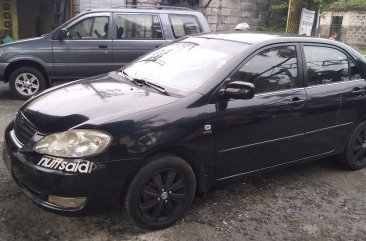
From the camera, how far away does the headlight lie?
2.84m

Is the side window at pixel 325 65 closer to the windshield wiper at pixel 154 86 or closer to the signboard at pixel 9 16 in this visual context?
the windshield wiper at pixel 154 86

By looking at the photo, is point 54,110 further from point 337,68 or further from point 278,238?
point 337,68

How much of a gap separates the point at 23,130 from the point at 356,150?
370 cm

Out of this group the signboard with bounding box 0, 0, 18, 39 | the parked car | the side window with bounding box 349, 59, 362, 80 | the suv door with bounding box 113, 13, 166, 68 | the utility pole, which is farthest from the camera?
the signboard with bounding box 0, 0, 18, 39

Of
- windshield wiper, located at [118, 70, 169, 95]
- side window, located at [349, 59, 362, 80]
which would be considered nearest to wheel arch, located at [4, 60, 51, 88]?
windshield wiper, located at [118, 70, 169, 95]

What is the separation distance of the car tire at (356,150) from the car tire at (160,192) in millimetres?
2243

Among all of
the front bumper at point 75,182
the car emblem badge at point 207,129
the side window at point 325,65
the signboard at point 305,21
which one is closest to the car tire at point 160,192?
the front bumper at point 75,182

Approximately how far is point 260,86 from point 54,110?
1845mm

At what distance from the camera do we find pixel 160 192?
318 cm

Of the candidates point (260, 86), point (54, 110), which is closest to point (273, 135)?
point (260, 86)

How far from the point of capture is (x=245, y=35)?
13.4 ft

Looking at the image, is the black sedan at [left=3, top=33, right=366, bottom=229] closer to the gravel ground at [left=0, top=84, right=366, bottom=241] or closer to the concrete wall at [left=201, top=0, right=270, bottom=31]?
the gravel ground at [left=0, top=84, right=366, bottom=241]

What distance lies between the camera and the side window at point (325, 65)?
413 cm

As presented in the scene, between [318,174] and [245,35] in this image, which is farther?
[318,174]
